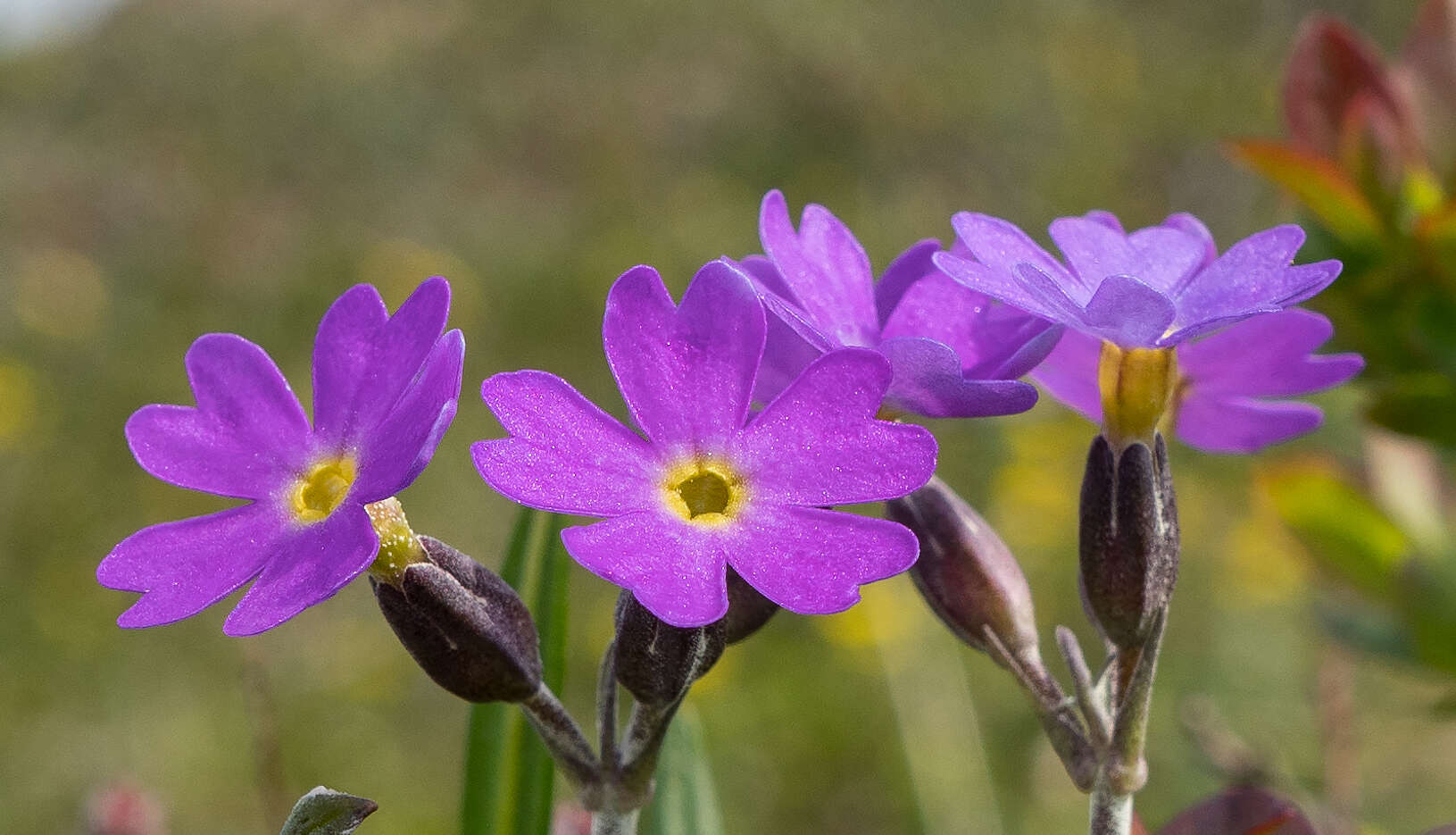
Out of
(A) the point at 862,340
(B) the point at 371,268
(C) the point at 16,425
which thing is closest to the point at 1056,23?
(B) the point at 371,268

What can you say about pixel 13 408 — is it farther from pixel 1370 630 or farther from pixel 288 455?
pixel 1370 630

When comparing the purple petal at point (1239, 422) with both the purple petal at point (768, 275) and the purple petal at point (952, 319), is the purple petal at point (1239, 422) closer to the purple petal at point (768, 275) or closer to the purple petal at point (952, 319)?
the purple petal at point (952, 319)

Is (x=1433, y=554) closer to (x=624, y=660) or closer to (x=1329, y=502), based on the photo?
(x=1329, y=502)

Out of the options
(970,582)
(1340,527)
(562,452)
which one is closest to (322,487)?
(562,452)

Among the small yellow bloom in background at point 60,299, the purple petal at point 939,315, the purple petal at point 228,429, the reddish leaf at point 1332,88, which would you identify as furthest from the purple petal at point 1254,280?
the small yellow bloom in background at point 60,299

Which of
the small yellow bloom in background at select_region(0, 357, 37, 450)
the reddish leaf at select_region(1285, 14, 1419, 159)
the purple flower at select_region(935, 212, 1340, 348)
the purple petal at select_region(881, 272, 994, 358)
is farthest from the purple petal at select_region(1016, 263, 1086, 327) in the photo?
the small yellow bloom in background at select_region(0, 357, 37, 450)

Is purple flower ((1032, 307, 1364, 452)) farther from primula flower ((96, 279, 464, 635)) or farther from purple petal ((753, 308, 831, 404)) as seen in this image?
primula flower ((96, 279, 464, 635))
